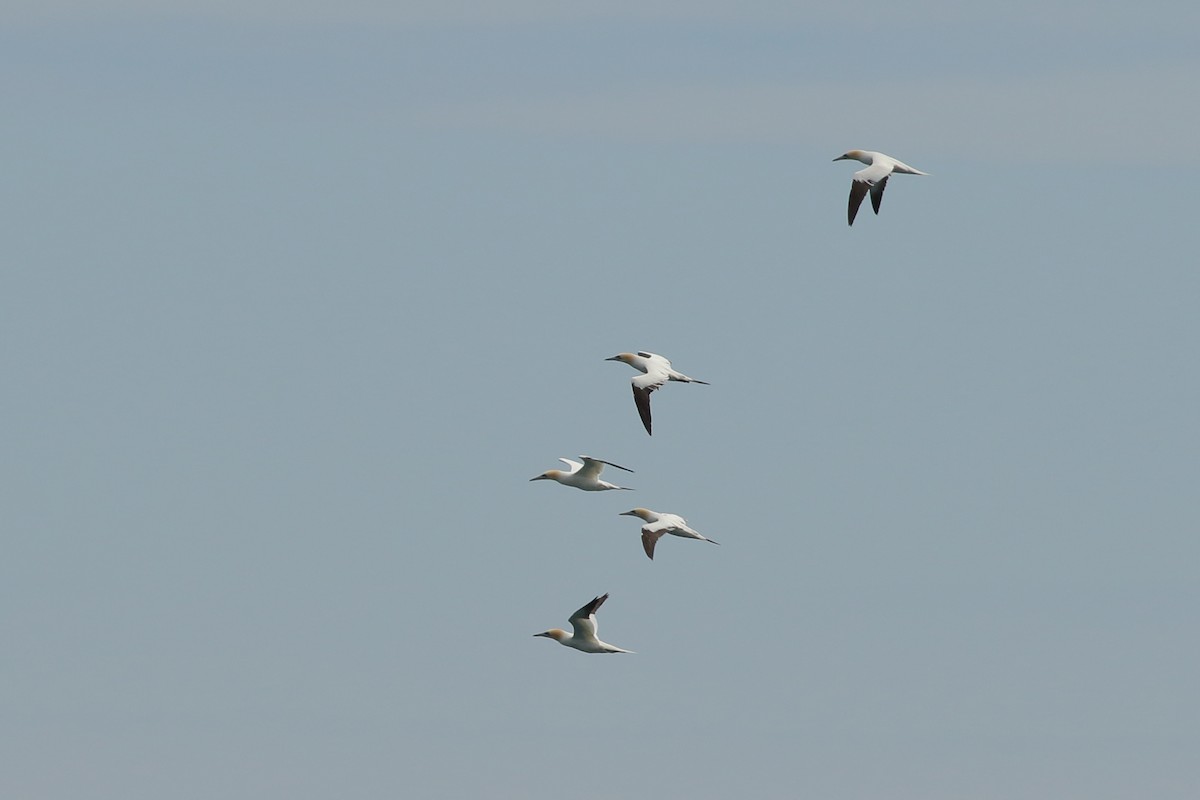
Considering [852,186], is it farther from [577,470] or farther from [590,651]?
[590,651]

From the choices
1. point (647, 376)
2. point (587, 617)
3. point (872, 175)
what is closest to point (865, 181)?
point (872, 175)

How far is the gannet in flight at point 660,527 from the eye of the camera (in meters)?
62.7

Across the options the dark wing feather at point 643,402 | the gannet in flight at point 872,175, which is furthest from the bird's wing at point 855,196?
the dark wing feather at point 643,402

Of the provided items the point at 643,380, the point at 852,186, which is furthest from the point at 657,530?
the point at 852,186

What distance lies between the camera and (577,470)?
69625 mm

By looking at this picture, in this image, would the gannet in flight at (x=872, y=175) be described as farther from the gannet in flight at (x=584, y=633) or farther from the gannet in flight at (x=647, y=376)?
the gannet in flight at (x=584, y=633)

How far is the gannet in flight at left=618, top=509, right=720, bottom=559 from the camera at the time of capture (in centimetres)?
6272

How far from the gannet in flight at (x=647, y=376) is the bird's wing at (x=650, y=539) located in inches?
138

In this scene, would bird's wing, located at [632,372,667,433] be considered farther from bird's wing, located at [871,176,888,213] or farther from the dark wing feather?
bird's wing, located at [871,176,888,213]

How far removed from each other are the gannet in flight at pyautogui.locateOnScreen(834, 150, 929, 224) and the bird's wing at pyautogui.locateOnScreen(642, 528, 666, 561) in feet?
41.3

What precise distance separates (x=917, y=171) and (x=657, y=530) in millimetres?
15596

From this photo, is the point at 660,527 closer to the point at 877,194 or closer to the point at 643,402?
the point at 643,402

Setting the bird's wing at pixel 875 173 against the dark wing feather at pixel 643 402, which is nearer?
the dark wing feather at pixel 643 402

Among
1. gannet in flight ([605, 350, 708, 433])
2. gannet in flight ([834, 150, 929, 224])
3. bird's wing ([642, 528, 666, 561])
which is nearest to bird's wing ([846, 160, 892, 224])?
gannet in flight ([834, 150, 929, 224])
